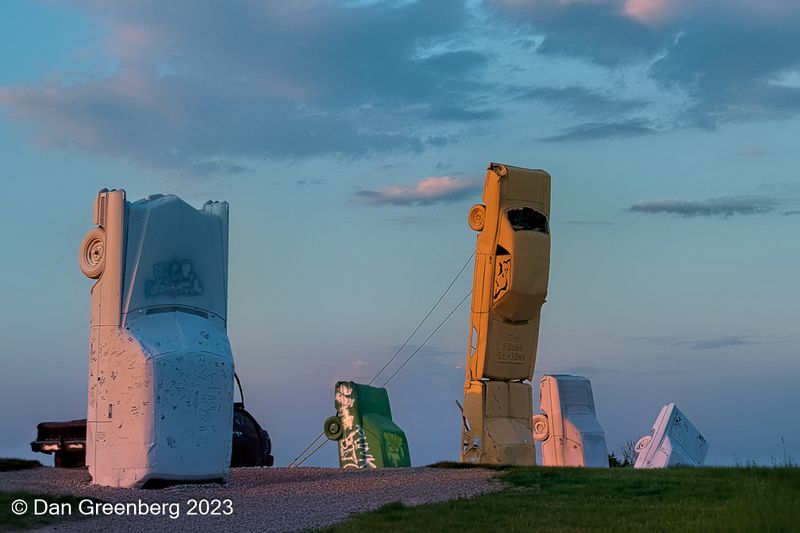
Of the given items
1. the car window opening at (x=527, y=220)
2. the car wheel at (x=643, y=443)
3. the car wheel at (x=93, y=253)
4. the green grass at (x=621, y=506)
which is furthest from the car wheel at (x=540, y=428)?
the car wheel at (x=93, y=253)

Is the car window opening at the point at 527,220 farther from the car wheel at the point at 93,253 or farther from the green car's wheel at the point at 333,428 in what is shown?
the car wheel at the point at 93,253

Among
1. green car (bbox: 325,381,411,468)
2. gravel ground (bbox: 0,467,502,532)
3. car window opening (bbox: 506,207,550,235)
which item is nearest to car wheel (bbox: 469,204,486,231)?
car window opening (bbox: 506,207,550,235)

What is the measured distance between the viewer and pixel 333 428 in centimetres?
2025

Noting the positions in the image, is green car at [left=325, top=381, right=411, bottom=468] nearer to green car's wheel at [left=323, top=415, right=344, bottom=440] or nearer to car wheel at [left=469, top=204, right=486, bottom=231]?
green car's wheel at [left=323, top=415, right=344, bottom=440]

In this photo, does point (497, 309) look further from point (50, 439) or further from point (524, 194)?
point (50, 439)

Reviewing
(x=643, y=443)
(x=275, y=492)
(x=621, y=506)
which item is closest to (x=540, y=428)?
(x=643, y=443)

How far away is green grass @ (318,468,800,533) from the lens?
10.2 m

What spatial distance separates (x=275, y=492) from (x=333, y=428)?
6193 mm

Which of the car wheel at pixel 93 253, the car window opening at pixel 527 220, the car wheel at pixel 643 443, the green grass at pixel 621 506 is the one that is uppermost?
the car window opening at pixel 527 220

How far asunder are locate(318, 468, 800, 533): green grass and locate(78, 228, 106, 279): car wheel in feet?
21.3

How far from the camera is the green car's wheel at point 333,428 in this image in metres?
20.2

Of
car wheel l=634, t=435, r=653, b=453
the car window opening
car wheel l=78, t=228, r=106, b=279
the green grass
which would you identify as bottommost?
the green grass

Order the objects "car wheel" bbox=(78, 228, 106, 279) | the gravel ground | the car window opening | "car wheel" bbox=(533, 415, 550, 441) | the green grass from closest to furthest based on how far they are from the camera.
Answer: the green grass → the gravel ground → "car wheel" bbox=(78, 228, 106, 279) → the car window opening → "car wheel" bbox=(533, 415, 550, 441)

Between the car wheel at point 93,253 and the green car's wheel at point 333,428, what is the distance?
6410 millimetres
